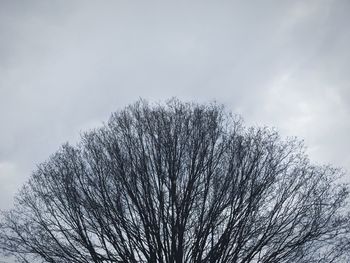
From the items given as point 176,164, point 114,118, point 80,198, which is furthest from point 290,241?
point 114,118

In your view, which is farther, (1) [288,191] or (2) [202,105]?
(2) [202,105]

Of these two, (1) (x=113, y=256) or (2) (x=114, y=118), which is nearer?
(1) (x=113, y=256)

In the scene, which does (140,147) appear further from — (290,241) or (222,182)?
(290,241)

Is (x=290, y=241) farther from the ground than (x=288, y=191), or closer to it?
closer to it

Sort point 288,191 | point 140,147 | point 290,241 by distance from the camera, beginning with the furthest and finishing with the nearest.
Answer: point 140,147, point 288,191, point 290,241

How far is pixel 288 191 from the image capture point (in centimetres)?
1116

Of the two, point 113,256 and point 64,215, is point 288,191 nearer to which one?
point 113,256

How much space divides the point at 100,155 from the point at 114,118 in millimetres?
1958

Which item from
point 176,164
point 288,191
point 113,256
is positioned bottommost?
point 113,256

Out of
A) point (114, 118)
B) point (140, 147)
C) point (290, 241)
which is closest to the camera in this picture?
point (290, 241)

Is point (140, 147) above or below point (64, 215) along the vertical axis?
above

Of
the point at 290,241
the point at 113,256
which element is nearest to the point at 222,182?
the point at 290,241

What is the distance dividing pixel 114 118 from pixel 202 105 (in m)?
3.79

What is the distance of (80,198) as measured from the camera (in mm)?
11211
